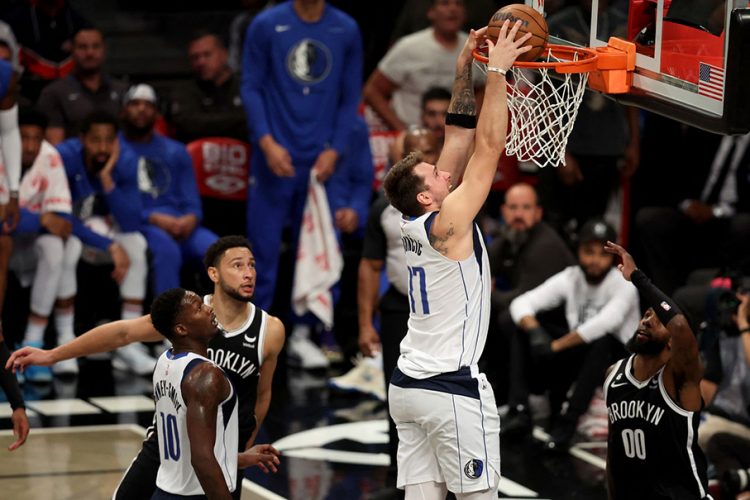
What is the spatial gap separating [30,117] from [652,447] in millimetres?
5363

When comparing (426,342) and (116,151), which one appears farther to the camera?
(116,151)

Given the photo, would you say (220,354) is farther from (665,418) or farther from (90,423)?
(90,423)

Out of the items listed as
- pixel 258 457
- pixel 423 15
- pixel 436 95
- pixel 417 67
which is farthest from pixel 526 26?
pixel 423 15

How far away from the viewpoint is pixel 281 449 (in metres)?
8.34

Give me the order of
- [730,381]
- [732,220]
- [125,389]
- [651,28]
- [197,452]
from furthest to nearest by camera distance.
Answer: [732,220], [125,389], [730,381], [651,28], [197,452]

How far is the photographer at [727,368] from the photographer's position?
7719 mm

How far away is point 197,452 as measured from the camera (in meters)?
5.25

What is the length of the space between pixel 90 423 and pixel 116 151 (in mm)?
2215

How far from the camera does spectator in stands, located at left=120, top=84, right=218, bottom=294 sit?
10234 mm

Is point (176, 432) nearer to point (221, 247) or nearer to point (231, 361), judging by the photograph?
point (231, 361)

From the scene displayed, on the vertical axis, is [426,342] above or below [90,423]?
above

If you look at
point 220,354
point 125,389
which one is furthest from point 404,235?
point 125,389

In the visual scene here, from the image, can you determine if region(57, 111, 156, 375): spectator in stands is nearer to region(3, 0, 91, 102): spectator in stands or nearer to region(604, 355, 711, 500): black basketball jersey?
region(3, 0, 91, 102): spectator in stands

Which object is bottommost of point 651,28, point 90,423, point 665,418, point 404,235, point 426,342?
point 90,423
